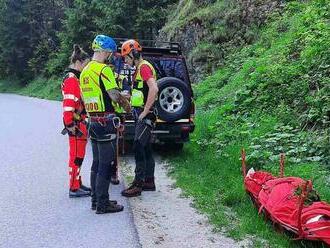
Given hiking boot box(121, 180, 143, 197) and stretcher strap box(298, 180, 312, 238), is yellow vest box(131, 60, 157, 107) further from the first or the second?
stretcher strap box(298, 180, 312, 238)

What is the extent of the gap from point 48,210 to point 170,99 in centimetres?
361

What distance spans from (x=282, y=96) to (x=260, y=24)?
22.5ft

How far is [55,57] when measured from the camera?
144 ft

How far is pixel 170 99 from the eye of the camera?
380 inches

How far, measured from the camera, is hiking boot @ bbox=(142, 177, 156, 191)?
7.87 meters

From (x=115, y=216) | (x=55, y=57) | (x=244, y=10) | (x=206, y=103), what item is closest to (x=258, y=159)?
(x=115, y=216)

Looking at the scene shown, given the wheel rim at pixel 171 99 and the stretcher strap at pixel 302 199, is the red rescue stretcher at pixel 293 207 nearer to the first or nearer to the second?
the stretcher strap at pixel 302 199

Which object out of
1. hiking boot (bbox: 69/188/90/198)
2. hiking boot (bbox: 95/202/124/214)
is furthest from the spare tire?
hiking boot (bbox: 95/202/124/214)

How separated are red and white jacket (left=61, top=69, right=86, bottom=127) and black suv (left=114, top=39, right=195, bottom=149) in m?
1.84

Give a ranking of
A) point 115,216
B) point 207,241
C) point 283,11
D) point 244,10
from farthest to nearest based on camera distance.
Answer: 1. point 244,10
2. point 283,11
3. point 115,216
4. point 207,241

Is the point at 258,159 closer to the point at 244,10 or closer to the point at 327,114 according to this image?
the point at 327,114

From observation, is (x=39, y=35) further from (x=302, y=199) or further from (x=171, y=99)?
(x=302, y=199)

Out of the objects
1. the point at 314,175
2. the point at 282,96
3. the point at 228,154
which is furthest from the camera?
the point at 282,96

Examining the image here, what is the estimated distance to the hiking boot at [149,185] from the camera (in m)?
7.87
